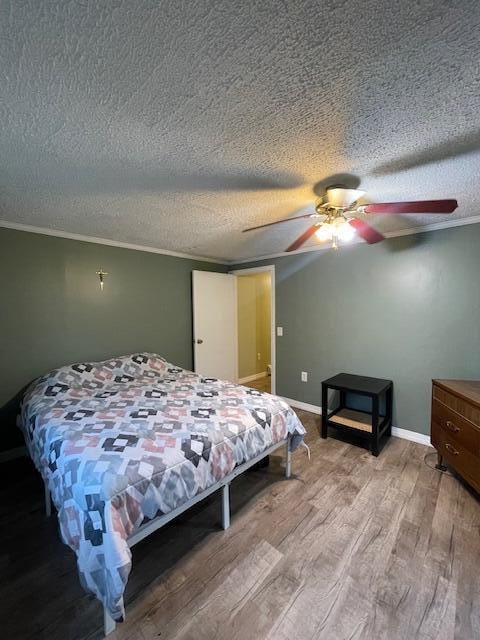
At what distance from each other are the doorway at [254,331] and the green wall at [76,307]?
1.49 metres

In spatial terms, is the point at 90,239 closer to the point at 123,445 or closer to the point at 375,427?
the point at 123,445

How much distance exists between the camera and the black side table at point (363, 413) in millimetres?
2578

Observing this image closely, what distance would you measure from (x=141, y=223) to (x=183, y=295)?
1512 mm

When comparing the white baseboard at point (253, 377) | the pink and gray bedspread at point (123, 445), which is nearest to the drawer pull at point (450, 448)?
the pink and gray bedspread at point (123, 445)

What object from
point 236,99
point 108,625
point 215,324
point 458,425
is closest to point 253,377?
point 215,324

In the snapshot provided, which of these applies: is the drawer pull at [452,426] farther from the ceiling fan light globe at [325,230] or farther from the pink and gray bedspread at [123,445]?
the ceiling fan light globe at [325,230]

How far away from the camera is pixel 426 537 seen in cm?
167

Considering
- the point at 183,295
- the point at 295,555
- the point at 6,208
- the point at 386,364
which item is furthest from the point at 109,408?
the point at 386,364

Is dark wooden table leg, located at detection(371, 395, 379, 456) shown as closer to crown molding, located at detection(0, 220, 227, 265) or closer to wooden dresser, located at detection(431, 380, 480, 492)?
wooden dresser, located at detection(431, 380, 480, 492)

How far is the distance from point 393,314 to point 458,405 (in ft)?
3.81

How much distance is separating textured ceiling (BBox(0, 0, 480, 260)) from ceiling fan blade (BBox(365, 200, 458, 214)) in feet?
0.76

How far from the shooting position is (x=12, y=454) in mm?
2635

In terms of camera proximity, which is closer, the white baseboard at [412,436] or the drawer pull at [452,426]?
the drawer pull at [452,426]

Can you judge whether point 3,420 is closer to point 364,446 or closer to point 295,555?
point 295,555
